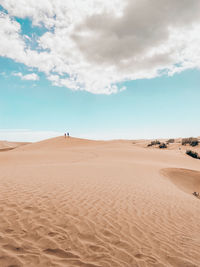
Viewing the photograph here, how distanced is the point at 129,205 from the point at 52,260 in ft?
12.1

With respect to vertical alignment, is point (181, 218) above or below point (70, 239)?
below

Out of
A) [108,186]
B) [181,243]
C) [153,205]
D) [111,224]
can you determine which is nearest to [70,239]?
[111,224]

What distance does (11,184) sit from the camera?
25.5ft

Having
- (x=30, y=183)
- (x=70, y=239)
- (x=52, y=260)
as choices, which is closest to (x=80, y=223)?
(x=70, y=239)

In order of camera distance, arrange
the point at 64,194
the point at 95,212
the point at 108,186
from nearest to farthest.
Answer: the point at 95,212, the point at 64,194, the point at 108,186

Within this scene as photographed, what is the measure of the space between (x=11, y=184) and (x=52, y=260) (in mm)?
5821

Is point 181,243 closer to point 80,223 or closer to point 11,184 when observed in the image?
point 80,223

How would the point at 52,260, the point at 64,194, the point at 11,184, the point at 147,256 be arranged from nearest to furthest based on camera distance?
the point at 52,260 → the point at 147,256 → the point at 64,194 → the point at 11,184

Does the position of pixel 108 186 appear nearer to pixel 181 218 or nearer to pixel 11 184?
pixel 181 218

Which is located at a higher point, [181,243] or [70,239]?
[70,239]

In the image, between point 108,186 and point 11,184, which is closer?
point 11,184

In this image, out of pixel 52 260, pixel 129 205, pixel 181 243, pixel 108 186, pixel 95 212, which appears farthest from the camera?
pixel 108 186

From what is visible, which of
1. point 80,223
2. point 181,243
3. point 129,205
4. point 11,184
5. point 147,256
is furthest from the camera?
point 11,184

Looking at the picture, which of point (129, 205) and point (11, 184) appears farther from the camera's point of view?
point (11, 184)
